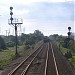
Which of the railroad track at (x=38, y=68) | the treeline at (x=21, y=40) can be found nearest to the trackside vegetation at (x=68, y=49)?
the railroad track at (x=38, y=68)

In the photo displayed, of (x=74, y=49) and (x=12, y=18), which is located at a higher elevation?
(x=12, y=18)

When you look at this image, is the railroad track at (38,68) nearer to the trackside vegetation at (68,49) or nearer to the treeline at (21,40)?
the trackside vegetation at (68,49)

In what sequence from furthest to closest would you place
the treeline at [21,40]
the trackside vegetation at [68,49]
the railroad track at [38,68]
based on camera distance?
1. the treeline at [21,40]
2. the trackside vegetation at [68,49]
3. the railroad track at [38,68]

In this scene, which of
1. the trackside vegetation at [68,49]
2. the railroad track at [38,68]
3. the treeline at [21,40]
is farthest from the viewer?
the treeline at [21,40]

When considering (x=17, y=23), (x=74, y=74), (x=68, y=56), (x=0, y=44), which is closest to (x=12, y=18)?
(x=17, y=23)

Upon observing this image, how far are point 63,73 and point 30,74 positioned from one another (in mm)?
2812

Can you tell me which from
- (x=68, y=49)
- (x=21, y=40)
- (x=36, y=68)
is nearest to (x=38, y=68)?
(x=36, y=68)

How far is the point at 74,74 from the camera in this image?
69.5 ft

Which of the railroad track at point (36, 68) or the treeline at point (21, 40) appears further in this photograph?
the treeline at point (21, 40)

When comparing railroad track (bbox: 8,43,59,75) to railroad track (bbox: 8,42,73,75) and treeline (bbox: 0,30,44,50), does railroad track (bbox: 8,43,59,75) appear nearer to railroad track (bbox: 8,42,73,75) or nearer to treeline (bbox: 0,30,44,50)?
railroad track (bbox: 8,42,73,75)

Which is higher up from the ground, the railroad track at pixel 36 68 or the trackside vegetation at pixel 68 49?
the trackside vegetation at pixel 68 49

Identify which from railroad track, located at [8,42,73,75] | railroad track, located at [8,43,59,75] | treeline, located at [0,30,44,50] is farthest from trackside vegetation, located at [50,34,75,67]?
treeline, located at [0,30,44,50]

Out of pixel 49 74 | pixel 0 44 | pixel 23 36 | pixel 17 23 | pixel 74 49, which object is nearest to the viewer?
pixel 49 74

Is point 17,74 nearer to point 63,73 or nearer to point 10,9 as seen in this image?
point 63,73
